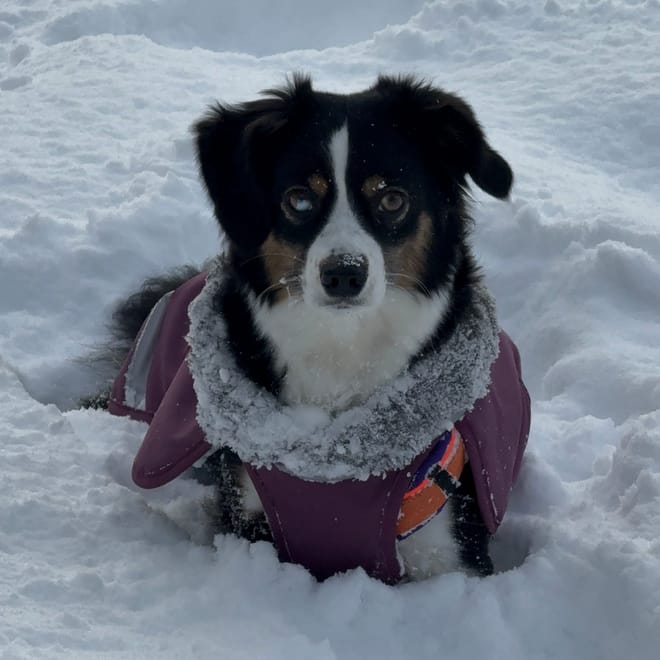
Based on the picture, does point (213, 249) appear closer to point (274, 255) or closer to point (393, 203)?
point (274, 255)

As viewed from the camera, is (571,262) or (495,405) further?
(571,262)

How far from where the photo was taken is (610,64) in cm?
590

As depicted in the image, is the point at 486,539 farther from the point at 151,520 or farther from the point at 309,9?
the point at 309,9

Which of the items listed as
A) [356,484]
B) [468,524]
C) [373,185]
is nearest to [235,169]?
[373,185]

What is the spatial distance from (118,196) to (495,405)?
2855 millimetres

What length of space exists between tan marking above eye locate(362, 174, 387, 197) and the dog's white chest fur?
25 cm

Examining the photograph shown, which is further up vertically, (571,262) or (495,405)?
(495,405)

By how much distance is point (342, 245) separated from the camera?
208cm

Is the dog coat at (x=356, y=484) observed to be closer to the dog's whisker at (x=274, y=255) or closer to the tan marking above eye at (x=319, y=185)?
the dog's whisker at (x=274, y=255)

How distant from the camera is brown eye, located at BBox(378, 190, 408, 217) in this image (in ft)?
7.19

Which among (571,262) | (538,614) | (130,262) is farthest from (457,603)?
(130,262)

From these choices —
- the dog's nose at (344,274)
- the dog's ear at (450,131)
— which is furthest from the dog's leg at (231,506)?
the dog's ear at (450,131)

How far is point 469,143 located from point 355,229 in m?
0.41

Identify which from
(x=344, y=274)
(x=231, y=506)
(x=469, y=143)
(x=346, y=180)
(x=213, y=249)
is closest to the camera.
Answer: (x=344, y=274)
